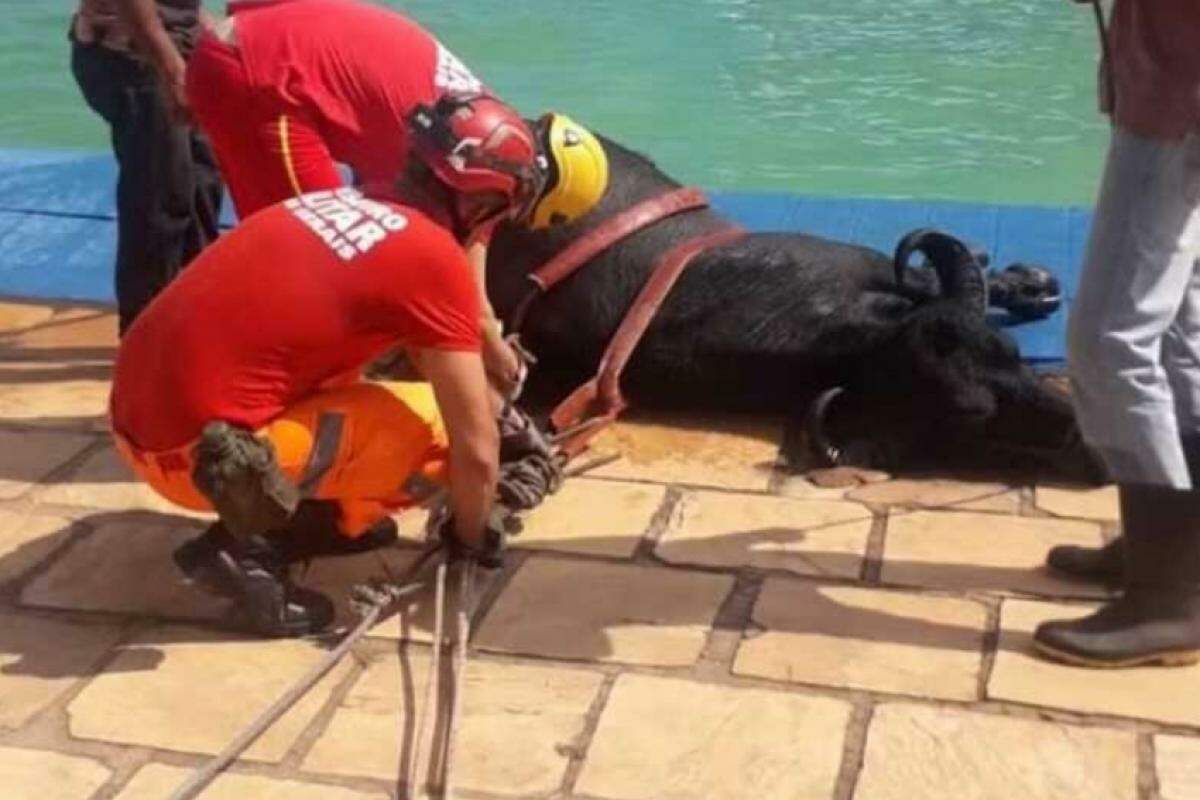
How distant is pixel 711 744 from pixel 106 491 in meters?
1.68

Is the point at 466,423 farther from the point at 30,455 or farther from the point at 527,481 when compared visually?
the point at 30,455

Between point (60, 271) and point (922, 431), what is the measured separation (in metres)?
2.67

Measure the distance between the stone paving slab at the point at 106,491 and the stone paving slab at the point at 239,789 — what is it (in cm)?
100

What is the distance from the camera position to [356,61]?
13.2 feet

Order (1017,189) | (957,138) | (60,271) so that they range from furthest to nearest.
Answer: (957,138) < (1017,189) < (60,271)

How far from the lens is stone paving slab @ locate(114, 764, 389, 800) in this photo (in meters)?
3.21

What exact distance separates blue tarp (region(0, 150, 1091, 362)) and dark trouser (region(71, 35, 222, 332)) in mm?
730

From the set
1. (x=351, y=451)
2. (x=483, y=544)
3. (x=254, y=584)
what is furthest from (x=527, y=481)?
(x=254, y=584)

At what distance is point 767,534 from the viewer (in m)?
4.12

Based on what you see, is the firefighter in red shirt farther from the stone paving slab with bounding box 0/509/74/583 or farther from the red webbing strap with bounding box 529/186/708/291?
the stone paving slab with bounding box 0/509/74/583

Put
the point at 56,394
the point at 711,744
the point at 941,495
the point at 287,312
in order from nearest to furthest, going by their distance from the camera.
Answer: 1. the point at 711,744
2. the point at 287,312
3. the point at 941,495
4. the point at 56,394

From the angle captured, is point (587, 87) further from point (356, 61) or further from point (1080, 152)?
point (356, 61)

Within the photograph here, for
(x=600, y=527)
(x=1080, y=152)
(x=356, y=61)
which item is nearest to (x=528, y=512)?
(x=600, y=527)

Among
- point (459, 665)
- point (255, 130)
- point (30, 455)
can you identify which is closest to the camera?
point (459, 665)
